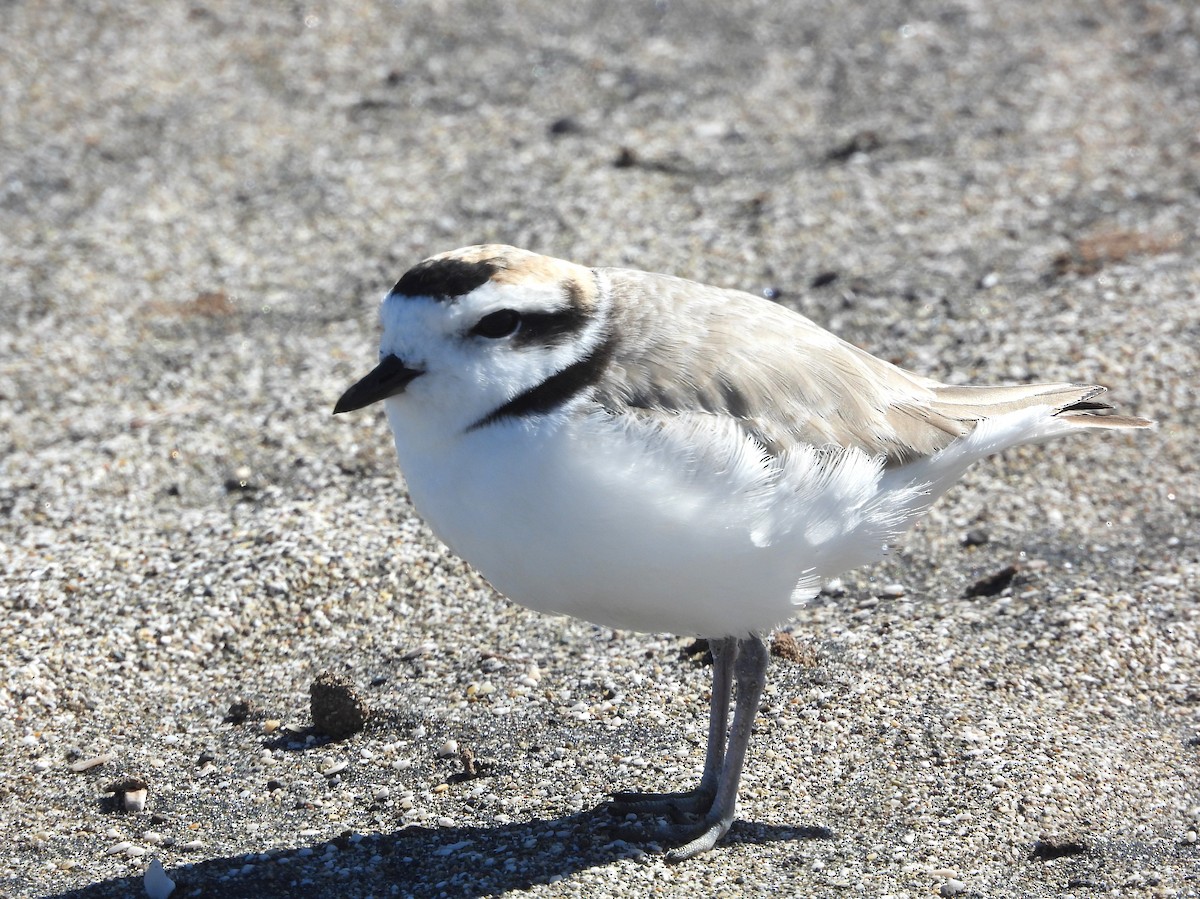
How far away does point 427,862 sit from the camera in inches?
140

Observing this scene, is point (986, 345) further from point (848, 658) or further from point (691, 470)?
point (691, 470)

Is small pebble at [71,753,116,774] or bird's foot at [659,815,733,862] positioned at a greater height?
small pebble at [71,753,116,774]

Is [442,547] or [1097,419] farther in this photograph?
[442,547]

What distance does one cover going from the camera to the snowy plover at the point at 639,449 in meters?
3.27

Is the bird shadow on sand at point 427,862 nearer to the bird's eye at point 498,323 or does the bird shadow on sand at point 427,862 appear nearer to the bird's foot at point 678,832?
the bird's foot at point 678,832

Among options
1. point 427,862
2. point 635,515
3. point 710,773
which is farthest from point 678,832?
point 635,515

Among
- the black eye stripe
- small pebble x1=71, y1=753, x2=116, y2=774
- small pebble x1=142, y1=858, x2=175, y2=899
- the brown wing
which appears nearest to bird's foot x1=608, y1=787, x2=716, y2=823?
the brown wing

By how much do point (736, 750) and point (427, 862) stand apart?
914 mm

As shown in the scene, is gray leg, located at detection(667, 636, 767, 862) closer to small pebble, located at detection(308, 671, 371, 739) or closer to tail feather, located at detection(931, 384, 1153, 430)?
tail feather, located at detection(931, 384, 1153, 430)

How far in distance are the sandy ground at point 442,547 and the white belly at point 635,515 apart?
777 millimetres

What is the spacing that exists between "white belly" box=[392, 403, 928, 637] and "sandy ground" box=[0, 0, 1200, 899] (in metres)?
0.78

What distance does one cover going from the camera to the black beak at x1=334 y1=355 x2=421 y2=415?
11.0 feet

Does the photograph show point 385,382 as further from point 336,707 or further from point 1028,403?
point 1028,403

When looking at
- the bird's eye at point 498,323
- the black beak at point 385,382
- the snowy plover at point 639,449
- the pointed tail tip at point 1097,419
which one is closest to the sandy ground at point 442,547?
the snowy plover at point 639,449
